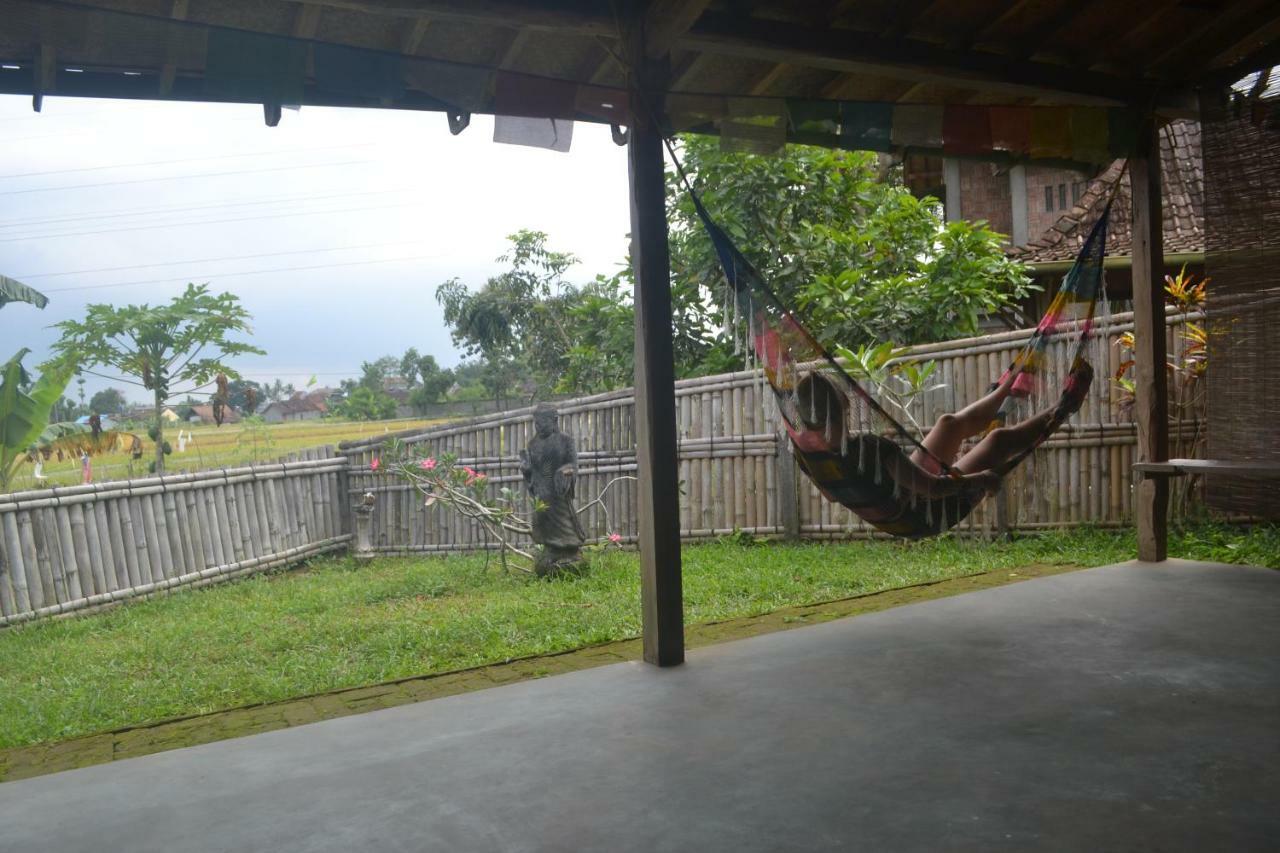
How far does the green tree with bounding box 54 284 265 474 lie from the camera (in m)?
8.88

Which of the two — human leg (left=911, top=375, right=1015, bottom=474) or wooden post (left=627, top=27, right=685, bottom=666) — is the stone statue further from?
wooden post (left=627, top=27, right=685, bottom=666)

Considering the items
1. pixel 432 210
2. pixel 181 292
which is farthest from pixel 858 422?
pixel 432 210

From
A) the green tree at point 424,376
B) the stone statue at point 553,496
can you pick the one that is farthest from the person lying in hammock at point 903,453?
the green tree at point 424,376

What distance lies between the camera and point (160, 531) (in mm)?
5664

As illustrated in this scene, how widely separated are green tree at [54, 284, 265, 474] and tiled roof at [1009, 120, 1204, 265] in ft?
24.5

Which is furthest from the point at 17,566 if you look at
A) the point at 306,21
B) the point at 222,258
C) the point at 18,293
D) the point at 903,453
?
A: the point at 222,258

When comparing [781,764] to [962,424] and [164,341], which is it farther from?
[164,341]

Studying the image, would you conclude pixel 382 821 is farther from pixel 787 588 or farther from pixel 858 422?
pixel 787 588

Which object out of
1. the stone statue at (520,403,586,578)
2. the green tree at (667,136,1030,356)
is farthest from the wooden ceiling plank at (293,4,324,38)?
the green tree at (667,136,1030,356)

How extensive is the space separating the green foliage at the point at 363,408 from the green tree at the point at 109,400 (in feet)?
7.47

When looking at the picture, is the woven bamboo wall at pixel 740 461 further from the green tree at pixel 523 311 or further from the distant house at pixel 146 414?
the green tree at pixel 523 311

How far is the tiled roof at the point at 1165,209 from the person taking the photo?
13.1 feet

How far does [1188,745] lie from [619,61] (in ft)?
7.54

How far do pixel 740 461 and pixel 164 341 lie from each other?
6.18 meters
